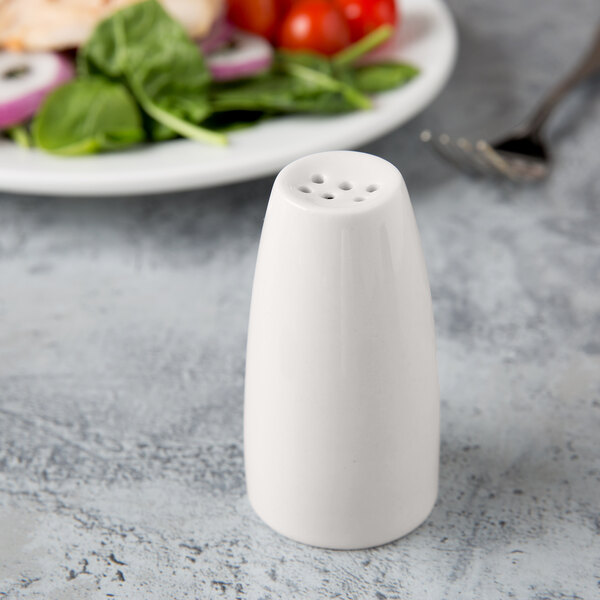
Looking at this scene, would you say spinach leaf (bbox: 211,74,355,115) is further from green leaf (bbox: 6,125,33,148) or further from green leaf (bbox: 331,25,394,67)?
green leaf (bbox: 6,125,33,148)

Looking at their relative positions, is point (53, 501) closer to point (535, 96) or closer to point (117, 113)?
point (117, 113)

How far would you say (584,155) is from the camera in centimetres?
108

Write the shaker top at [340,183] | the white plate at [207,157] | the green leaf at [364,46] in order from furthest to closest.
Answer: the green leaf at [364,46] → the white plate at [207,157] → the shaker top at [340,183]

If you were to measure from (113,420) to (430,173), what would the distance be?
19.6 inches

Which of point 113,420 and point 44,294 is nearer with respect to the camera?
point 113,420

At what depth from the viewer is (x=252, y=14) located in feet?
3.77

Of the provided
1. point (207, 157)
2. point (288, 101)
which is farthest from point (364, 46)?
point (207, 157)

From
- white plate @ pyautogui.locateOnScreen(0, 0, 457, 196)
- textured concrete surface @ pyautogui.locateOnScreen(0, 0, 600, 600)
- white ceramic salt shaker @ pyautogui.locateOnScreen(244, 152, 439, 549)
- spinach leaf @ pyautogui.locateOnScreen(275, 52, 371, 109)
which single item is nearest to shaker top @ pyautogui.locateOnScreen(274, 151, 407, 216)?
white ceramic salt shaker @ pyautogui.locateOnScreen(244, 152, 439, 549)

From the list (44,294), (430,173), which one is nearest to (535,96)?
(430,173)

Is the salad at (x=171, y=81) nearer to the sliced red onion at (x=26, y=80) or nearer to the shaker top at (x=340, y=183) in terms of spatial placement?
the sliced red onion at (x=26, y=80)

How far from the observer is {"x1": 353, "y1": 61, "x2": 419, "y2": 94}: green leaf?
1.05 metres

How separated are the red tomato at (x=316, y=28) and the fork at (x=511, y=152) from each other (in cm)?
20

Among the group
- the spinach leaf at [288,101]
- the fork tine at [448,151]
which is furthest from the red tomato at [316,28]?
the fork tine at [448,151]

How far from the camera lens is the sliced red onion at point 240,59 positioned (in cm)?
106
